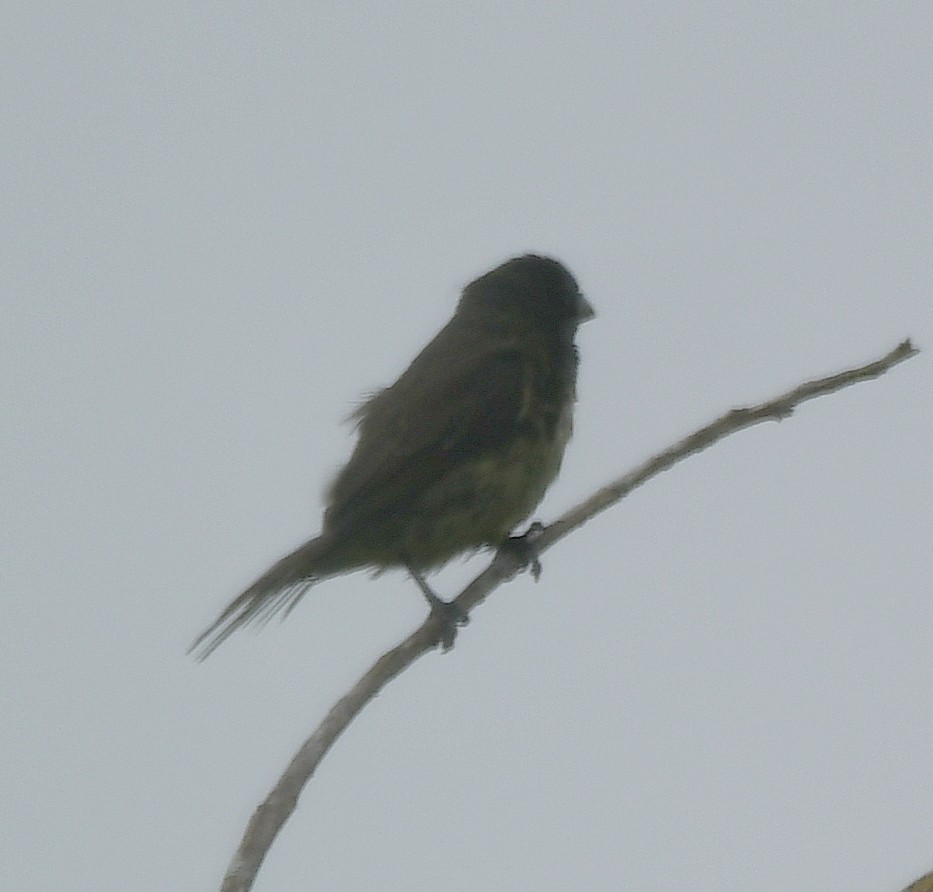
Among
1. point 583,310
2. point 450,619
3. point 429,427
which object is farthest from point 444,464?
point 583,310

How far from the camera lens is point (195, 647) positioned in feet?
16.0

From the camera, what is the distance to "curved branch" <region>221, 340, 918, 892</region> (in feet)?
11.2

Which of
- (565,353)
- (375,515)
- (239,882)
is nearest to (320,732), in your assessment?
(239,882)

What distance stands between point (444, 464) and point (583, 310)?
138cm

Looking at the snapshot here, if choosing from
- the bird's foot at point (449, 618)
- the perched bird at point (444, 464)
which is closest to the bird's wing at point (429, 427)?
A: the perched bird at point (444, 464)

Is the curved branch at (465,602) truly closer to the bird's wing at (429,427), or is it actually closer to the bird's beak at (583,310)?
the bird's wing at (429,427)

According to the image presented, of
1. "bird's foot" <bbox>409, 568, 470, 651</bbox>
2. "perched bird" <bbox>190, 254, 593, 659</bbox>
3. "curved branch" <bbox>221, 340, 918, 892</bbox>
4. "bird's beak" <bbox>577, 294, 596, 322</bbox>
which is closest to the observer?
"curved branch" <bbox>221, 340, 918, 892</bbox>

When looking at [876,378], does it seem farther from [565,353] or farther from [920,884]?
[565,353]

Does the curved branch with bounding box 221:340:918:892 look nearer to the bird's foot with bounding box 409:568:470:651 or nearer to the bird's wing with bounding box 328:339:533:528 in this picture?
the bird's foot with bounding box 409:568:470:651

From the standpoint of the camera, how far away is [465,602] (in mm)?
5324

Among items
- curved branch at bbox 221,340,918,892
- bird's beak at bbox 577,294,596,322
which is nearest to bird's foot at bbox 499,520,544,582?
curved branch at bbox 221,340,918,892

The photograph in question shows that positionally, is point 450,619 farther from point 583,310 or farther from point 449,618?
point 583,310

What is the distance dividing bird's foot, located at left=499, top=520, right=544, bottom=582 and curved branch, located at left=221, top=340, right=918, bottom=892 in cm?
3

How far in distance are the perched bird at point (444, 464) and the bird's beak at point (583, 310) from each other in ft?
1.66
